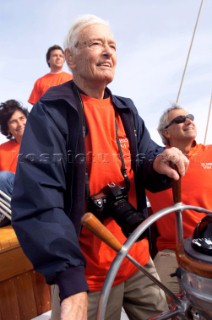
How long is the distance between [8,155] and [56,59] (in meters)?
1.79

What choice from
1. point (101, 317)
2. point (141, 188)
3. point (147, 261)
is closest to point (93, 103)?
point (141, 188)

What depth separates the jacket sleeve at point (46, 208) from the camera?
80 cm

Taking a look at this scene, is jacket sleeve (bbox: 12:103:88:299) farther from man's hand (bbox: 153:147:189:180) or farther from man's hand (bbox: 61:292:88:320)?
man's hand (bbox: 153:147:189:180)

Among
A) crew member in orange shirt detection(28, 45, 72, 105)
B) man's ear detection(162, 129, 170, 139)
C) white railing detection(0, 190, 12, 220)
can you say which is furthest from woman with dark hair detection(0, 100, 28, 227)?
man's ear detection(162, 129, 170, 139)

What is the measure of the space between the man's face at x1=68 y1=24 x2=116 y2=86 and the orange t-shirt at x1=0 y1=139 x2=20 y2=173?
6.45 feet

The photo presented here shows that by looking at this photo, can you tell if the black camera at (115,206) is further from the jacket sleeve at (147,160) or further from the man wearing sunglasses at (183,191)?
the man wearing sunglasses at (183,191)

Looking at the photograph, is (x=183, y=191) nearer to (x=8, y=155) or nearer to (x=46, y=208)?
(x=46, y=208)

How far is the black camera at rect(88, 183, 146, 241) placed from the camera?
1.03m

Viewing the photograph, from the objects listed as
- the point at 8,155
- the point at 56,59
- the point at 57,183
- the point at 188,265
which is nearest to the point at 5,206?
the point at 8,155

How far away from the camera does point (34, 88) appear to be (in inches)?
177

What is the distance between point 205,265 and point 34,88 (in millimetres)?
4140

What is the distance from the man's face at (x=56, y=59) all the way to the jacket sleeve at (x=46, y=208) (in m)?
3.52

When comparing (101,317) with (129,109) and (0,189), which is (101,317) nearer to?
(129,109)

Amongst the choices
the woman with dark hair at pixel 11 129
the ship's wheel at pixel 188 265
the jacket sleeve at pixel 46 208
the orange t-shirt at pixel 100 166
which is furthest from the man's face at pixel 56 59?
the ship's wheel at pixel 188 265
